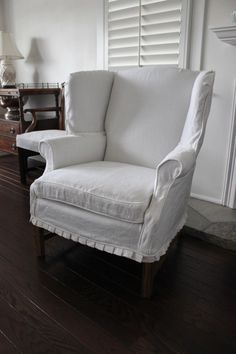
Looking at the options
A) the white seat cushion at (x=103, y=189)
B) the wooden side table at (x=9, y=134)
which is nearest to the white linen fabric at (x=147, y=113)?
the white seat cushion at (x=103, y=189)

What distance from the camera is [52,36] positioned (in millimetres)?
3072

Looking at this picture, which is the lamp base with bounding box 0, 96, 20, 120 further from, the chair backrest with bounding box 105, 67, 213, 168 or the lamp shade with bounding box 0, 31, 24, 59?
the chair backrest with bounding box 105, 67, 213, 168

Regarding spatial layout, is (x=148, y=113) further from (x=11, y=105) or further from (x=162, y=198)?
(x=11, y=105)

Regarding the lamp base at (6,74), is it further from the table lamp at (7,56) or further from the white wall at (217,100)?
the white wall at (217,100)

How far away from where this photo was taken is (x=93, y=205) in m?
1.30

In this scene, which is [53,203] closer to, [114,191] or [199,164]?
[114,191]

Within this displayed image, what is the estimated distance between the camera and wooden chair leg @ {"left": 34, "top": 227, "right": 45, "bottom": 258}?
1.57 metres

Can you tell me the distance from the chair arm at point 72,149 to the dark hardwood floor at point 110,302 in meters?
0.50

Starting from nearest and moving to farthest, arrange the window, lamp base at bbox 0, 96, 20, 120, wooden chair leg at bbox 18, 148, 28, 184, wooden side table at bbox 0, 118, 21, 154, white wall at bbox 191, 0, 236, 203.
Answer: white wall at bbox 191, 0, 236, 203 < the window < wooden chair leg at bbox 18, 148, 28, 184 < wooden side table at bbox 0, 118, 21, 154 < lamp base at bbox 0, 96, 20, 120

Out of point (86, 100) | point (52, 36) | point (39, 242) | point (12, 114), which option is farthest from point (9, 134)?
point (39, 242)

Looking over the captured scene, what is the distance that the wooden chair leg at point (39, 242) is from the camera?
1.57 meters

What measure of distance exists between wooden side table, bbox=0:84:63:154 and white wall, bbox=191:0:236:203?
4.89ft

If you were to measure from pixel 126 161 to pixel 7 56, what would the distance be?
86.6 inches

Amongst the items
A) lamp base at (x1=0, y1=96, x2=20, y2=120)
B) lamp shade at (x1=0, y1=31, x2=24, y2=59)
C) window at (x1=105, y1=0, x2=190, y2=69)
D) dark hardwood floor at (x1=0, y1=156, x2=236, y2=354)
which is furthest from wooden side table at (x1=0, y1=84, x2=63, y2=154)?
dark hardwood floor at (x1=0, y1=156, x2=236, y2=354)
